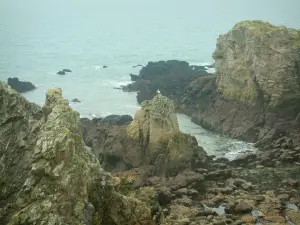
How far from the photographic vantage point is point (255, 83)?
45.1 meters

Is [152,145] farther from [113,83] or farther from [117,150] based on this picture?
[113,83]

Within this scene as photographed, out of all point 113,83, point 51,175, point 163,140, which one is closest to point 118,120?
point 163,140

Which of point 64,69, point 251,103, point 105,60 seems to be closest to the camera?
point 251,103

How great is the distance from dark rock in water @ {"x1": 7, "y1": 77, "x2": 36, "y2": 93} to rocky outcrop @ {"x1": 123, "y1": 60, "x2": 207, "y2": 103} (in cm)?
1470

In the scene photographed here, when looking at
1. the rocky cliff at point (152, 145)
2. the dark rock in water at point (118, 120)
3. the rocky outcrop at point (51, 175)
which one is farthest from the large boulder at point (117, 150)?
the rocky outcrop at point (51, 175)

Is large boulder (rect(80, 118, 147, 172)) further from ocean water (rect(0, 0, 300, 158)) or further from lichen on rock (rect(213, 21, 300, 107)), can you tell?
lichen on rock (rect(213, 21, 300, 107))

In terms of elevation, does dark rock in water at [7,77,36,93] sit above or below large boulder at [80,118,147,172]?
above

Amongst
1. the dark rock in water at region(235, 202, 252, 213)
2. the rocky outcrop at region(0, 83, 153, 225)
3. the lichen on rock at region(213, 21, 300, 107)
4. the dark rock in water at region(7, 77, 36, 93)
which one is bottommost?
the dark rock in water at region(235, 202, 252, 213)

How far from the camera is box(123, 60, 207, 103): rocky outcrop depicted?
61094 mm

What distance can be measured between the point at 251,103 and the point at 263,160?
36.5 feet

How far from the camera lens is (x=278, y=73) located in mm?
43125

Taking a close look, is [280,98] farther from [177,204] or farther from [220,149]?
[177,204]

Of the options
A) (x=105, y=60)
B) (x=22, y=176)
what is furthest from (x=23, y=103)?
(x=105, y=60)

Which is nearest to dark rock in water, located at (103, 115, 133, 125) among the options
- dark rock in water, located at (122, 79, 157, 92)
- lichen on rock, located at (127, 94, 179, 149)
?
lichen on rock, located at (127, 94, 179, 149)
